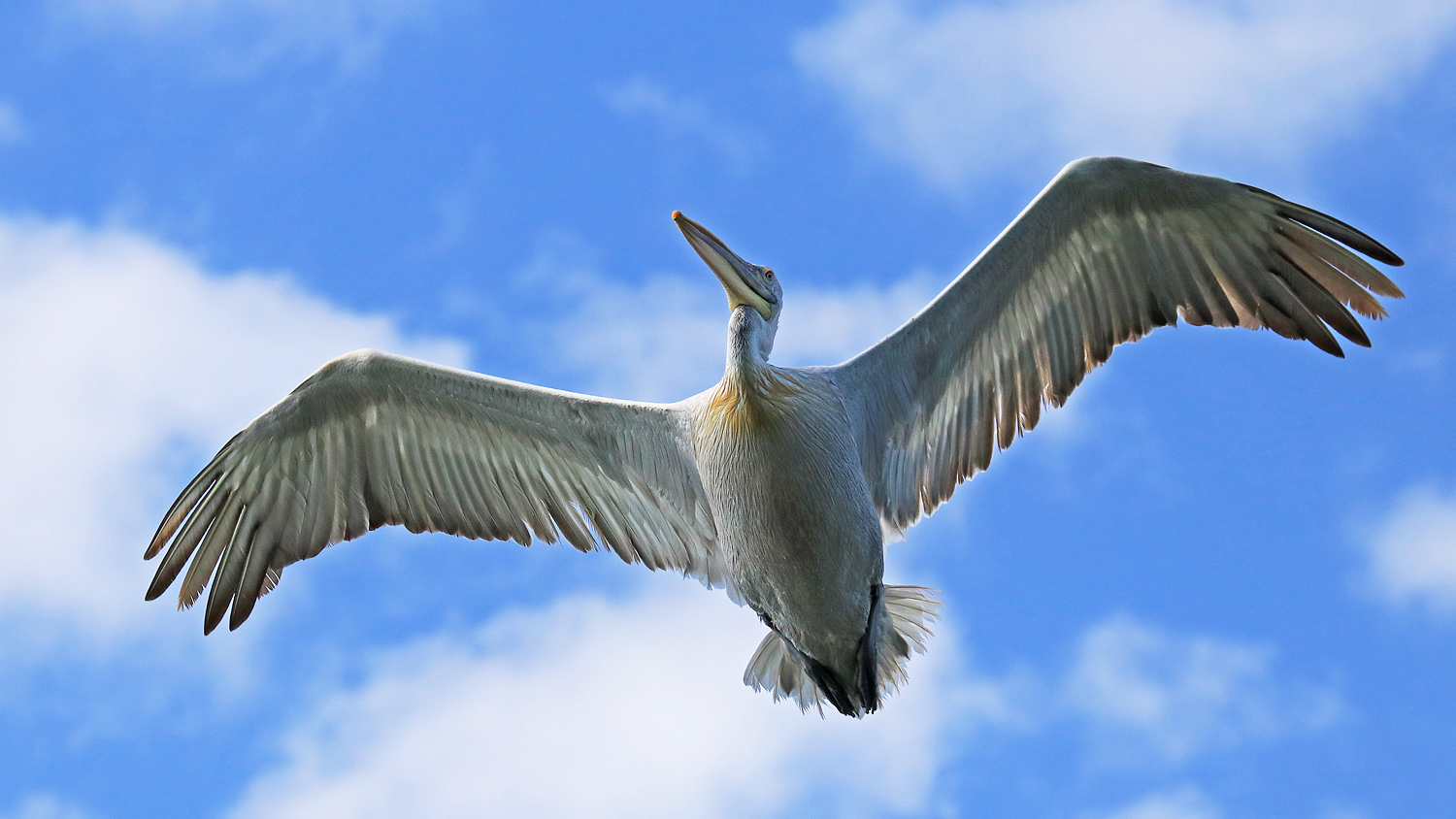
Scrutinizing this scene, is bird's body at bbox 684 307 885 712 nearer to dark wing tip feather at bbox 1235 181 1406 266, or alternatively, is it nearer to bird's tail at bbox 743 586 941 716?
bird's tail at bbox 743 586 941 716

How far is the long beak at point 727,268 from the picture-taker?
7.34 meters

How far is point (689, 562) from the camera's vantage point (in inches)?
316

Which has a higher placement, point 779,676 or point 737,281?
point 737,281

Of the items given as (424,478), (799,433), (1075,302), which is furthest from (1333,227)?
(424,478)

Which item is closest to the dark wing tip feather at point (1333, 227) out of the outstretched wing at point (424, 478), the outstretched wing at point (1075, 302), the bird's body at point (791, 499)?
the outstretched wing at point (1075, 302)

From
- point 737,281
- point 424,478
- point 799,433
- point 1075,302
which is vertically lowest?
point 799,433

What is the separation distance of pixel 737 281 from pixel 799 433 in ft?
2.86

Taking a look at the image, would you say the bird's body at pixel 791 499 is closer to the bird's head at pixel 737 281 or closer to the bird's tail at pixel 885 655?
the bird's head at pixel 737 281

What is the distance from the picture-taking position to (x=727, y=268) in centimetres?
734

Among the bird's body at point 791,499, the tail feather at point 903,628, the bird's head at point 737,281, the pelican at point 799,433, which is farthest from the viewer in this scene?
the tail feather at point 903,628

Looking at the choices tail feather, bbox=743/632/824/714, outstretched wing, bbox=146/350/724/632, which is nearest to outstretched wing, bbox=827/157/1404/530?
tail feather, bbox=743/632/824/714

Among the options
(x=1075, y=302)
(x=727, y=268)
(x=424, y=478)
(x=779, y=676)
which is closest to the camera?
(x=727, y=268)

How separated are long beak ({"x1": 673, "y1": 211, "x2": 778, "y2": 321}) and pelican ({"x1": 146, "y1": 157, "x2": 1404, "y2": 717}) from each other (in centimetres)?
1

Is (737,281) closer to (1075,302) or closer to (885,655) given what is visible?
(1075,302)
